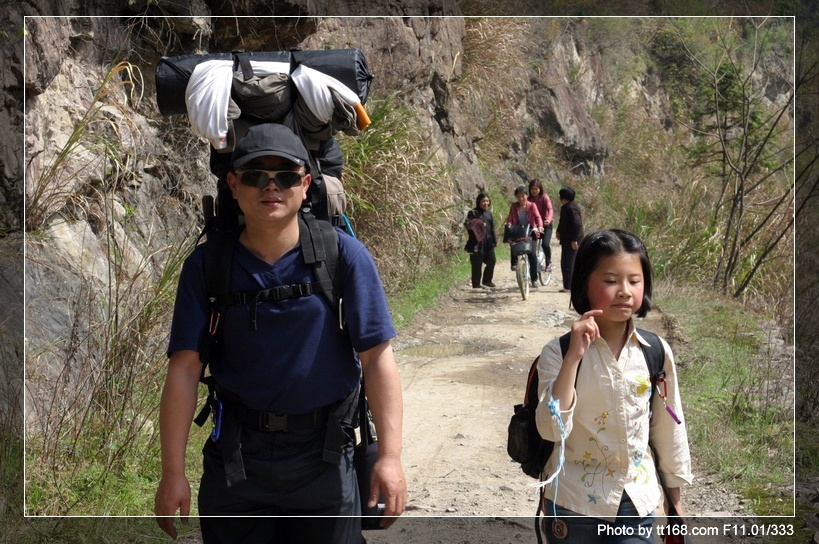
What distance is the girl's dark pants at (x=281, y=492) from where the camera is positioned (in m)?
2.35

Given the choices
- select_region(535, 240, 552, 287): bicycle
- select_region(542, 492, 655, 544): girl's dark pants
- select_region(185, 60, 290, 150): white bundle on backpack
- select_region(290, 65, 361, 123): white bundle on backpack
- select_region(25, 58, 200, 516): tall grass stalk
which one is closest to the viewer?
select_region(542, 492, 655, 544): girl's dark pants

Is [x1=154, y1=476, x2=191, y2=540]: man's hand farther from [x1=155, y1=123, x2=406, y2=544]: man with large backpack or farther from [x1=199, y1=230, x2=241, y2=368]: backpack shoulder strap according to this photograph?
[x1=199, y1=230, x2=241, y2=368]: backpack shoulder strap

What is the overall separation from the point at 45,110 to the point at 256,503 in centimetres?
414

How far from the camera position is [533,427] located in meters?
2.49

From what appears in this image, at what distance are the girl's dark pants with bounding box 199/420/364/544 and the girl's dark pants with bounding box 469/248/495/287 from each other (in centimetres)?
273

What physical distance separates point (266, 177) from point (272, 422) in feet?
2.21

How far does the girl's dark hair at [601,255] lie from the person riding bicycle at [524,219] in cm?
186

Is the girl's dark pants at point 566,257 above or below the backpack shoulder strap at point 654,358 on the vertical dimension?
above

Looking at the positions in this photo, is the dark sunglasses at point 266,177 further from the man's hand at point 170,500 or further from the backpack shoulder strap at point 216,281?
the man's hand at point 170,500

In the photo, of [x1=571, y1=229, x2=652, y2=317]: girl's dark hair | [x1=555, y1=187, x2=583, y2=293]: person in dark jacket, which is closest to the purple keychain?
[x1=571, y1=229, x2=652, y2=317]: girl's dark hair

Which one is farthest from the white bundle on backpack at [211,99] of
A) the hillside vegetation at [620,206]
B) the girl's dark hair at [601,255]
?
the hillside vegetation at [620,206]

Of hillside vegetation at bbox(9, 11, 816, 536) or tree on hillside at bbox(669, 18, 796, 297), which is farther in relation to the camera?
tree on hillside at bbox(669, 18, 796, 297)

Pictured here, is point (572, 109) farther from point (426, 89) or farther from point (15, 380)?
point (426, 89)

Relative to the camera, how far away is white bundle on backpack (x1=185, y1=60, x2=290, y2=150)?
254 cm
